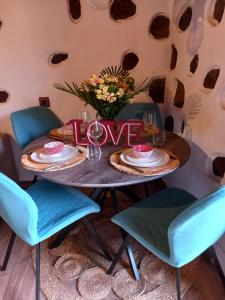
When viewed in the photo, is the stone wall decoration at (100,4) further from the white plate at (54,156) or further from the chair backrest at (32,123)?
the white plate at (54,156)

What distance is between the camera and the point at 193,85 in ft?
6.50

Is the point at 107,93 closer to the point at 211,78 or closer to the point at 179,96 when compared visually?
the point at 211,78

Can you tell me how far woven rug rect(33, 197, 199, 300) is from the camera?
1595mm

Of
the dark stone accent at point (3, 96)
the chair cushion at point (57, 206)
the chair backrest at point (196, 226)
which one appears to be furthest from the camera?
the dark stone accent at point (3, 96)

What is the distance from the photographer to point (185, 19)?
2.10 metres

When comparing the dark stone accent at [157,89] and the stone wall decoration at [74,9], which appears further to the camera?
the dark stone accent at [157,89]

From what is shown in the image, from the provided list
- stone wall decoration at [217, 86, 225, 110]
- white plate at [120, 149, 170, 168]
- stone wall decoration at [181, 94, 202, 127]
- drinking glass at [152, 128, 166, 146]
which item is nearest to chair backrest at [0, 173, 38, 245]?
white plate at [120, 149, 170, 168]

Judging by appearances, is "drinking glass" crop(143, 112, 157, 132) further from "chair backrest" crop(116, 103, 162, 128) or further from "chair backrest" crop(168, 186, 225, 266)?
"chair backrest" crop(168, 186, 225, 266)

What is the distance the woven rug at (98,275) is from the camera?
5.23ft

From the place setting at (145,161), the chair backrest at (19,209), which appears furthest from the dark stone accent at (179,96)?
the chair backrest at (19,209)

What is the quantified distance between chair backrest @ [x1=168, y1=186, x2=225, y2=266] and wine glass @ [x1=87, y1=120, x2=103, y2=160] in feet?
2.29

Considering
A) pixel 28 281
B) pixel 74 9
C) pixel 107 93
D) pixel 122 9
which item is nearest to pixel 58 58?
pixel 74 9

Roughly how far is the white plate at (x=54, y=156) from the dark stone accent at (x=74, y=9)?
1384 millimetres

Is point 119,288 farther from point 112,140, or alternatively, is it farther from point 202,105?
point 202,105
